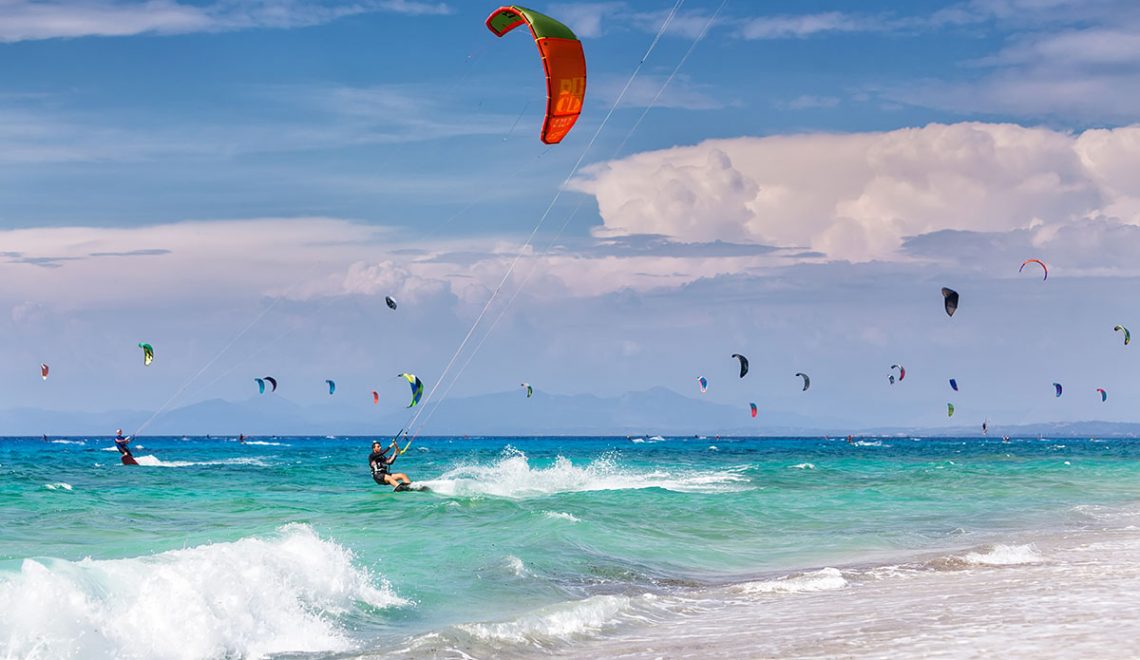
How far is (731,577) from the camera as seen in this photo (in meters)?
14.6

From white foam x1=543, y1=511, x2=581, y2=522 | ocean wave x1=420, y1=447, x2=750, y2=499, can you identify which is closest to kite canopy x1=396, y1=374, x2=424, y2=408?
ocean wave x1=420, y1=447, x2=750, y2=499

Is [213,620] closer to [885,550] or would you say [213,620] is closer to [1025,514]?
[885,550]

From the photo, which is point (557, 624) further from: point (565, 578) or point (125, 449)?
point (125, 449)

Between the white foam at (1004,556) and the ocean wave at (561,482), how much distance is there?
14.1 metres

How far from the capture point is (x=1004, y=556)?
15.3 meters

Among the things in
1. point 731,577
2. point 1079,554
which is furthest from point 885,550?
point 731,577

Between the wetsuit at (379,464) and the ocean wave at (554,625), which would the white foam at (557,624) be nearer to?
the ocean wave at (554,625)

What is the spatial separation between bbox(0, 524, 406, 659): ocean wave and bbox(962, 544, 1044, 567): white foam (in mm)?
7611

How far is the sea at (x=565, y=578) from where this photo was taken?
31.4 feet

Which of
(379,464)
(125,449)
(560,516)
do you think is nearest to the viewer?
(560,516)

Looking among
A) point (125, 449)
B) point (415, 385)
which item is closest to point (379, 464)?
point (415, 385)

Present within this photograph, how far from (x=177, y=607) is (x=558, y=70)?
26.9 ft

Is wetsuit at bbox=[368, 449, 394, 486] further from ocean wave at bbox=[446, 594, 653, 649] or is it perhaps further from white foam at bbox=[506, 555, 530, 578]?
ocean wave at bbox=[446, 594, 653, 649]

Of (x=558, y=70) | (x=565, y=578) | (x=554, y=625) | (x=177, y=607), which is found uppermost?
(x=558, y=70)
